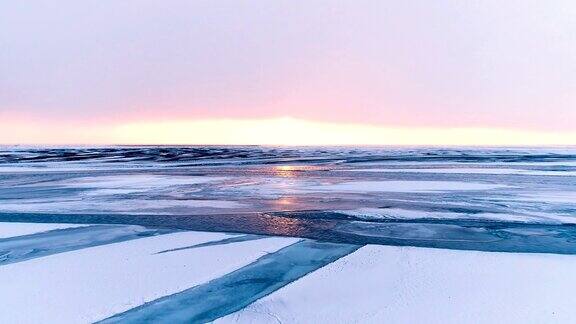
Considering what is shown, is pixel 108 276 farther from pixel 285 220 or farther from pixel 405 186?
pixel 405 186

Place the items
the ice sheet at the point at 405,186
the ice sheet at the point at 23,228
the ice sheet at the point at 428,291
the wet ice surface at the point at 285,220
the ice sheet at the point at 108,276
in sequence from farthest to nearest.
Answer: the ice sheet at the point at 405,186 < the ice sheet at the point at 23,228 < the wet ice surface at the point at 285,220 < the ice sheet at the point at 108,276 < the ice sheet at the point at 428,291

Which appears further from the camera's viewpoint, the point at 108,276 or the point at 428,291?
the point at 108,276

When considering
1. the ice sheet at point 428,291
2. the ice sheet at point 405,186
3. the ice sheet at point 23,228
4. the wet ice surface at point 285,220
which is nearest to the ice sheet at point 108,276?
the wet ice surface at point 285,220

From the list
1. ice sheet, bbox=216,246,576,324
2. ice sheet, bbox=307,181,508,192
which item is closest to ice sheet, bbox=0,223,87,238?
ice sheet, bbox=216,246,576,324

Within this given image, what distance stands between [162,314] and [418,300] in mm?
2400

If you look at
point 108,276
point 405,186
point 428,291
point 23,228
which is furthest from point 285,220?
point 405,186

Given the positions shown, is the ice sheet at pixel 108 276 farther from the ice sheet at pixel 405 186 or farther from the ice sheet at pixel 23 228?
the ice sheet at pixel 405 186

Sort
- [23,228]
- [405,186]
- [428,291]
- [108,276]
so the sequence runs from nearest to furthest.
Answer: [428,291]
[108,276]
[23,228]
[405,186]

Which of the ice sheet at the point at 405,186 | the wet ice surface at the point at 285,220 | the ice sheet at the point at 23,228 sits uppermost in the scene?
the ice sheet at the point at 23,228

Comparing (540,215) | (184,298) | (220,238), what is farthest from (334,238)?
(540,215)

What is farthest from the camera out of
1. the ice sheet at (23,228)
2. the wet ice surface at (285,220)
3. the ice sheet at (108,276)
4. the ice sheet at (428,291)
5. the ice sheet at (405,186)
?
the ice sheet at (405,186)

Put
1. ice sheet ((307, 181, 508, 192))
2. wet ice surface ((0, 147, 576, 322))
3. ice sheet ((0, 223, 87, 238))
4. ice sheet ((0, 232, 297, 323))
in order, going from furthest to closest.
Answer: ice sheet ((307, 181, 508, 192)) < ice sheet ((0, 223, 87, 238)) < wet ice surface ((0, 147, 576, 322)) < ice sheet ((0, 232, 297, 323))

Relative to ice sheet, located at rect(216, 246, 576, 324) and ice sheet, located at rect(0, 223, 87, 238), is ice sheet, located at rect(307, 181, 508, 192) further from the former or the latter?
ice sheet, located at rect(216, 246, 576, 324)

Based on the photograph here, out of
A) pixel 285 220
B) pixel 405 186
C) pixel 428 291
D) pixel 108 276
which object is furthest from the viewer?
pixel 405 186
